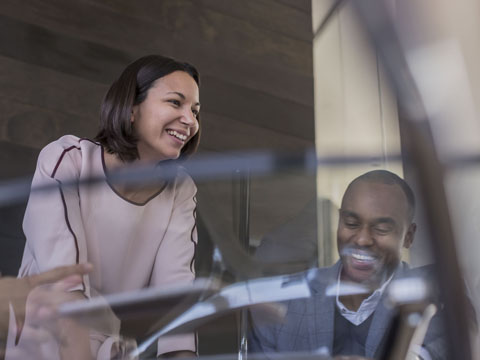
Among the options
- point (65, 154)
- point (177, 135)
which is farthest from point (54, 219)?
point (177, 135)

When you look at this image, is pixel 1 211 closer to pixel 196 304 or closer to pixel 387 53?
pixel 196 304

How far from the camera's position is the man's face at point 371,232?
365 mm

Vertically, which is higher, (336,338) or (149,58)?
(149,58)

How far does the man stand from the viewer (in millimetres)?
365

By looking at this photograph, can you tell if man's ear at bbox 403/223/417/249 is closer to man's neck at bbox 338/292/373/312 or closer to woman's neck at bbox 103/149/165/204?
man's neck at bbox 338/292/373/312

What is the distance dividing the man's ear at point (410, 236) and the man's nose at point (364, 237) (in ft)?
0.12

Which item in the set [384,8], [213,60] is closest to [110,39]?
[213,60]

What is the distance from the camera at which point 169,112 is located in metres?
0.74

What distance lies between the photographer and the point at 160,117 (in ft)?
2.41

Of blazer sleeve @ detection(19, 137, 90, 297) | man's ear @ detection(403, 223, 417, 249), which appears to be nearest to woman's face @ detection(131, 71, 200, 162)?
blazer sleeve @ detection(19, 137, 90, 297)

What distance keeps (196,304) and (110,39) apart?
1.62 meters

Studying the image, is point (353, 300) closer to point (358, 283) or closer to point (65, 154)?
point (358, 283)

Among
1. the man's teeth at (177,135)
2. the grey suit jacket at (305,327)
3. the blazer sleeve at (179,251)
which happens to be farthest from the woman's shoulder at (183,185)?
the man's teeth at (177,135)

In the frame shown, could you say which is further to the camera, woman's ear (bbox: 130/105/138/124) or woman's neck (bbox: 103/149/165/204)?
woman's ear (bbox: 130/105/138/124)
